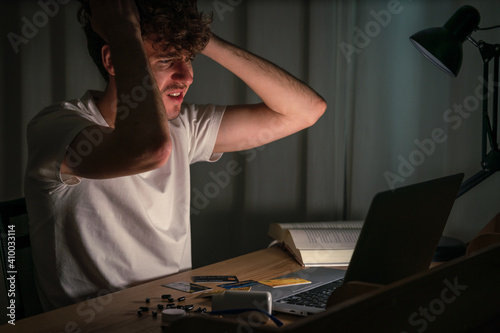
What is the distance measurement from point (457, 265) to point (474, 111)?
46.2 inches

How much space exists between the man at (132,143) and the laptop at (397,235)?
0.40 m

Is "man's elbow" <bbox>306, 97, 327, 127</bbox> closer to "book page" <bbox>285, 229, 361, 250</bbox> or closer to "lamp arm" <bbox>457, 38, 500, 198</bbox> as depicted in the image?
"book page" <bbox>285, 229, 361, 250</bbox>

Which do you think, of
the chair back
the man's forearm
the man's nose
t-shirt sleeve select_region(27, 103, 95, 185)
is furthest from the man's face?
the chair back

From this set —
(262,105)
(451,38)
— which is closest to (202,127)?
(262,105)

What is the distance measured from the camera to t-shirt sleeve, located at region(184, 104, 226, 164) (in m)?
1.72

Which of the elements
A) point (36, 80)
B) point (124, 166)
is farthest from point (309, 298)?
point (36, 80)

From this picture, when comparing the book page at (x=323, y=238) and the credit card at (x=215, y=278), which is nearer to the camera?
the credit card at (x=215, y=278)

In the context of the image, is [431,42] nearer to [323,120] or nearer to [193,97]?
[323,120]

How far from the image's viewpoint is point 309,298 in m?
1.15

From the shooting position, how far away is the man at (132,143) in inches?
41.4

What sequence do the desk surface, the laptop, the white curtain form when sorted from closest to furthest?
1. the laptop
2. the desk surface
3. the white curtain

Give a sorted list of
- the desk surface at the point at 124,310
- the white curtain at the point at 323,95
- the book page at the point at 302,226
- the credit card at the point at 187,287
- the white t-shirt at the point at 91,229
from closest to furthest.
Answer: the desk surface at the point at 124,310 < the credit card at the point at 187,287 < the white t-shirt at the point at 91,229 < the book page at the point at 302,226 < the white curtain at the point at 323,95

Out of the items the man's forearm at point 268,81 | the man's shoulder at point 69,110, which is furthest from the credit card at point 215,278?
the man's forearm at point 268,81

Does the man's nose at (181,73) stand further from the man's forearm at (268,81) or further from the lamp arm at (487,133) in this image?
the lamp arm at (487,133)
